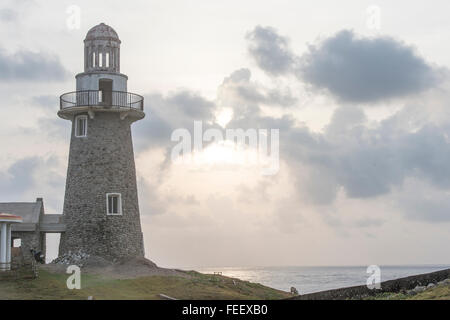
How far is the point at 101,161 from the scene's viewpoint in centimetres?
4659

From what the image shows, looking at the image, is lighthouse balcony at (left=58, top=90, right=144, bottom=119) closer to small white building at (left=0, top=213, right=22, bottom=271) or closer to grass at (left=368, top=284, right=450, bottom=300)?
small white building at (left=0, top=213, right=22, bottom=271)

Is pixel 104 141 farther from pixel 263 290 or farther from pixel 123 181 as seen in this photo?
pixel 263 290

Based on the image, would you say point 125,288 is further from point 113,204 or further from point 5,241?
point 113,204

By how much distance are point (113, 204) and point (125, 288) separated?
9.34 m

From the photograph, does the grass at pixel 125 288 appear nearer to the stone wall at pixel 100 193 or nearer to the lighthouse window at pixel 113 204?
the stone wall at pixel 100 193

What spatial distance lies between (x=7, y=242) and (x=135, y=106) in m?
11.6

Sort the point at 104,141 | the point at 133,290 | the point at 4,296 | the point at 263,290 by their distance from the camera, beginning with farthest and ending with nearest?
the point at 104,141 → the point at 263,290 → the point at 133,290 → the point at 4,296

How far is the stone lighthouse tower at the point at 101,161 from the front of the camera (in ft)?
152

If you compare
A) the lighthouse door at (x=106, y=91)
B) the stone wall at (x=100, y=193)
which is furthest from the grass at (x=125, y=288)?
the lighthouse door at (x=106, y=91)

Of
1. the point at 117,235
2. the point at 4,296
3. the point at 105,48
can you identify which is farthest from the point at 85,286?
the point at 105,48

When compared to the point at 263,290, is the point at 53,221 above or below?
above

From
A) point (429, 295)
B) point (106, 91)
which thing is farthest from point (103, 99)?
point (429, 295)

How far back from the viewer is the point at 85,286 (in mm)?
38219
